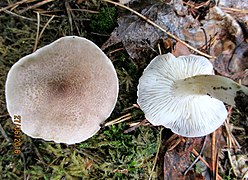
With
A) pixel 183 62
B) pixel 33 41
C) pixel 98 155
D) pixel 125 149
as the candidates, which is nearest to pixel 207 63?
pixel 183 62

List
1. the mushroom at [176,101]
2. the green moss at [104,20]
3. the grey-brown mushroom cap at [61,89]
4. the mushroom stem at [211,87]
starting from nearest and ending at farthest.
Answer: the mushroom stem at [211,87]
the grey-brown mushroom cap at [61,89]
the mushroom at [176,101]
the green moss at [104,20]

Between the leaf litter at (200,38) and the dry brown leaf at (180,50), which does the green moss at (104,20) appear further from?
the dry brown leaf at (180,50)

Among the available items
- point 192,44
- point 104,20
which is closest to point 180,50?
point 192,44

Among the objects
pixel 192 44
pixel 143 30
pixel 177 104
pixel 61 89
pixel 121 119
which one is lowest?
pixel 121 119

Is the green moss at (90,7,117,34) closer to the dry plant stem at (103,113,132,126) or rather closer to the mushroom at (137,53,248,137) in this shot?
the mushroom at (137,53,248,137)

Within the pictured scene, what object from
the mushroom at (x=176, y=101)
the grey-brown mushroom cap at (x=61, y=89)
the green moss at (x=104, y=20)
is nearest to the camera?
the grey-brown mushroom cap at (x=61, y=89)

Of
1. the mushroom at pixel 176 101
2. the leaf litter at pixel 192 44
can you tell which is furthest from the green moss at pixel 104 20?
the mushroom at pixel 176 101

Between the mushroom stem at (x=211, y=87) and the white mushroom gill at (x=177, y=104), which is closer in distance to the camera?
the mushroom stem at (x=211, y=87)

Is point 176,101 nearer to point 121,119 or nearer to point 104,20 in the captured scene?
point 121,119
